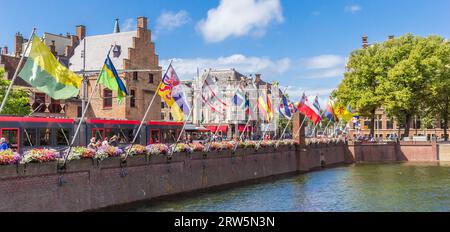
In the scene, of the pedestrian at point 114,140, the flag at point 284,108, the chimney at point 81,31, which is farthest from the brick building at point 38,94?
the flag at point 284,108

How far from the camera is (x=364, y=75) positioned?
76625 millimetres

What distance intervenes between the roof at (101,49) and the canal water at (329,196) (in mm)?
26940

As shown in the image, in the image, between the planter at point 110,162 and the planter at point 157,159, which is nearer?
the planter at point 110,162

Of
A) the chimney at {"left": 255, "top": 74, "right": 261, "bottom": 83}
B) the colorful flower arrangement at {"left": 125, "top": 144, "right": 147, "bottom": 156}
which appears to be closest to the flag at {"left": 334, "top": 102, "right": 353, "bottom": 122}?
the colorful flower arrangement at {"left": 125, "top": 144, "right": 147, "bottom": 156}

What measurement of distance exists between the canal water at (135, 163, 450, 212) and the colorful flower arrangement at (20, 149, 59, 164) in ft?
22.5

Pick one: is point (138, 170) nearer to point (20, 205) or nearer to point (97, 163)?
point (97, 163)

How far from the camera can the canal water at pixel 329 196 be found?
3092 cm

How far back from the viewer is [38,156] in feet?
76.0

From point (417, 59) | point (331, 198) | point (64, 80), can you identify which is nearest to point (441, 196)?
point (331, 198)

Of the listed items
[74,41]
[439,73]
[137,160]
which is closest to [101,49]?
[74,41]

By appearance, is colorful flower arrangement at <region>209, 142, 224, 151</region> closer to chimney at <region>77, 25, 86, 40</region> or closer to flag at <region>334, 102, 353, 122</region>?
flag at <region>334, 102, 353, 122</region>

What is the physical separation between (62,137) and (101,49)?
2971 centimetres

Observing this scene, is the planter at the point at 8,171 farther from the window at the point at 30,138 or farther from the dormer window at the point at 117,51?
the dormer window at the point at 117,51
